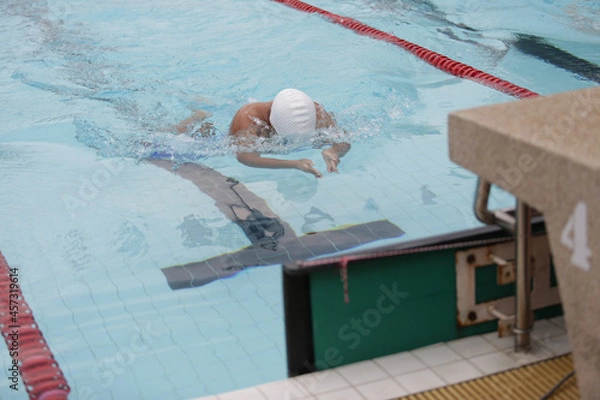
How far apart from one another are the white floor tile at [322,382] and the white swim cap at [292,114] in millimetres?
2461

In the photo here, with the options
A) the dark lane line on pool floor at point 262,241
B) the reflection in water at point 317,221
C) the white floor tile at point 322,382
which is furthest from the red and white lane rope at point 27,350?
the reflection in water at point 317,221

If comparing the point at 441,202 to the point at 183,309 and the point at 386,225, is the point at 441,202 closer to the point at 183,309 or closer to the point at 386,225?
the point at 386,225

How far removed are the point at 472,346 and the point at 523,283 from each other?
0.99 ft

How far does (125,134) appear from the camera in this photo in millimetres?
4801

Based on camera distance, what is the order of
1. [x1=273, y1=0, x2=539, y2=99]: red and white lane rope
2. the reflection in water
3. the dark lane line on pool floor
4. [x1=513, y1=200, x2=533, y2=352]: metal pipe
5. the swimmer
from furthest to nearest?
[x1=273, y1=0, x2=539, y2=99]: red and white lane rope
the swimmer
the reflection in water
the dark lane line on pool floor
[x1=513, y1=200, x2=533, y2=352]: metal pipe

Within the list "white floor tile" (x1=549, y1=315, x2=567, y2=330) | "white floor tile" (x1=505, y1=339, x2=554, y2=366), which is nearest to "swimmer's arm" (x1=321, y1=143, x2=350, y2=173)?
"white floor tile" (x1=549, y1=315, x2=567, y2=330)

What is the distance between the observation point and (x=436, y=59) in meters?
5.96

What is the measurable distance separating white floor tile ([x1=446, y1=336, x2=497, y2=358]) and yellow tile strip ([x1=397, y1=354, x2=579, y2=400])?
117 mm

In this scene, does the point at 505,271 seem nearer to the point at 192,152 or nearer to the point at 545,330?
the point at 545,330

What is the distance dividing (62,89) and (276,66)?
1.76 meters

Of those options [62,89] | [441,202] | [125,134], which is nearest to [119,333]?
[441,202]

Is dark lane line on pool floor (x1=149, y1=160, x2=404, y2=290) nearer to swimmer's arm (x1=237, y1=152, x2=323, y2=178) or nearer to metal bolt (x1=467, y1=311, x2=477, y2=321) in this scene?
swimmer's arm (x1=237, y1=152, x2=323, y2=178)

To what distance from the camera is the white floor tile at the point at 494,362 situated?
1954mm

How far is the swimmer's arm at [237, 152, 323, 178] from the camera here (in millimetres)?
3990
